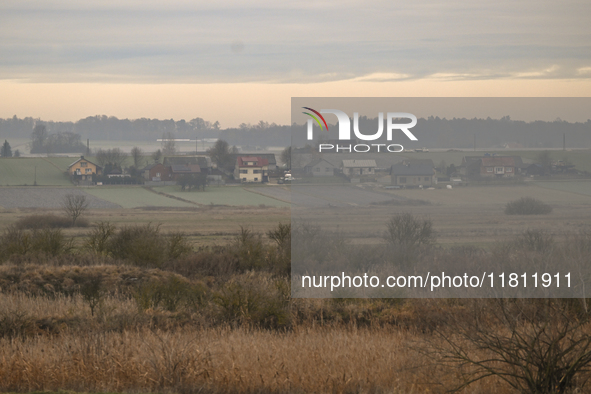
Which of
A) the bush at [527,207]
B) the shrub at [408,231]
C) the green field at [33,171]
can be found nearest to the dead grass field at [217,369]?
the shrub at [408,231]

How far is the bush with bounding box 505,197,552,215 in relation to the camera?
22109 millimetres

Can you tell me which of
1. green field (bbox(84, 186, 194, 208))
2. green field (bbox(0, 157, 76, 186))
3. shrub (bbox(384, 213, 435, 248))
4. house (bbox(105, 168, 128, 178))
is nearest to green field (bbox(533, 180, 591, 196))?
shrub (bbox(384, 213, 435, 248))

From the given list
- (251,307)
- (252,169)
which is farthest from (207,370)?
(252,169)

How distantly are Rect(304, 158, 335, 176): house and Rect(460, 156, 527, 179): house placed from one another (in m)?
5.15

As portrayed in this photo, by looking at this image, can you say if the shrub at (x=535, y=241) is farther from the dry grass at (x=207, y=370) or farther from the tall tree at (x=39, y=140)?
the tall tree at (x=39, y=140)

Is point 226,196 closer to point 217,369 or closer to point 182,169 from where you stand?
point 182,169

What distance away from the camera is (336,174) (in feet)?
68.2

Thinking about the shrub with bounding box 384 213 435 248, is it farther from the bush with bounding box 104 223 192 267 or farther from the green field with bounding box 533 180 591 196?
the bush with bounding box 104 223 192 267

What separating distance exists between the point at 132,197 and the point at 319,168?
74251mm

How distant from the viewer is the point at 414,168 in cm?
2308

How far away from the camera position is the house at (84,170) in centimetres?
10950

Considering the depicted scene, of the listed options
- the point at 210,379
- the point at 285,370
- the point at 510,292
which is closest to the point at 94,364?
the point at 210,379

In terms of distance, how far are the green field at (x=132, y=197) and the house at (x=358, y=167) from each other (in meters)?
61.1

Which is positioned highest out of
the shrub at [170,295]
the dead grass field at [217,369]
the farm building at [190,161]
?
the farm building at [190,161]
